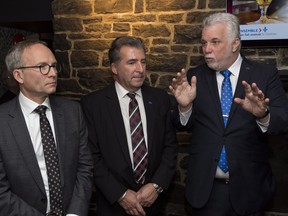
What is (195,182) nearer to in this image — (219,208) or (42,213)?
(219,208)

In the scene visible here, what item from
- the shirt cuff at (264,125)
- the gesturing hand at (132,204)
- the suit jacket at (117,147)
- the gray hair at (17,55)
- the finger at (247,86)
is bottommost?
the gesturing hand at (132,204)

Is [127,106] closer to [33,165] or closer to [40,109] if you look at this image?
[40,109]

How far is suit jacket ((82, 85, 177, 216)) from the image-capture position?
239cm

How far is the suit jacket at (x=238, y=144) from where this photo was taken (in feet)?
6.96

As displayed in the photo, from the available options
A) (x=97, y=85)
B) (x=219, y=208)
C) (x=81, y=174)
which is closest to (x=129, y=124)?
(x=81, y=174)

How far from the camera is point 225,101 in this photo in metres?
2.18

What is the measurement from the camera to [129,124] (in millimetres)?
→ 2469

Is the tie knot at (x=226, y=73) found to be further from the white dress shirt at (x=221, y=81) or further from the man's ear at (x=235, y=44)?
the man's ear at (x=235, y=44)

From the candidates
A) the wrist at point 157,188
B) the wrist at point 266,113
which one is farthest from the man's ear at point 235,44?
the wrist at point 157,188

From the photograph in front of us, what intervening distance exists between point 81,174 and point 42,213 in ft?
1.14

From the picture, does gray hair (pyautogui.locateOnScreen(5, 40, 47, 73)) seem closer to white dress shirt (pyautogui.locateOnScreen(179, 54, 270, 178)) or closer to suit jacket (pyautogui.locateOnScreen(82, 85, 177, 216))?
suit jacket (pyautogui.locateOnScreen(82, 85, 177, 216))

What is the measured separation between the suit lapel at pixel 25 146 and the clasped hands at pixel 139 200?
62cm

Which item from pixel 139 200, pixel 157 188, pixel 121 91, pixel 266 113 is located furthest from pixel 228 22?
pixel 139 200

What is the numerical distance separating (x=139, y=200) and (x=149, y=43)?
1703mm
